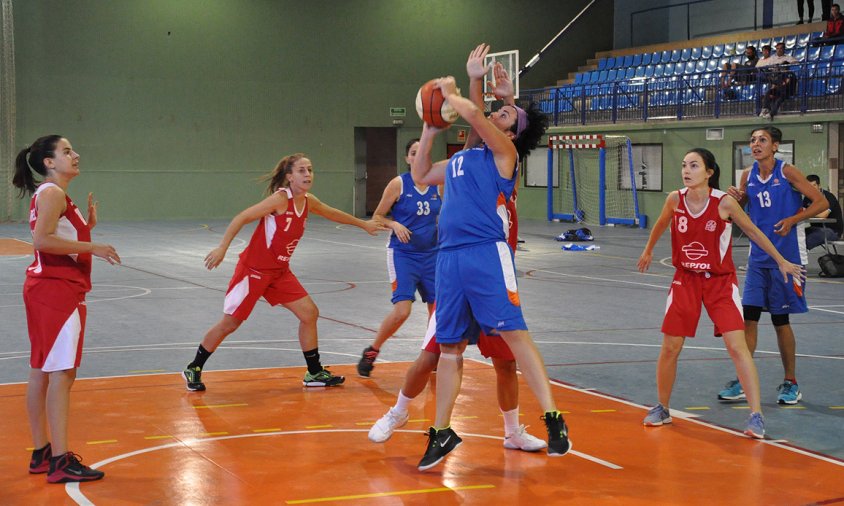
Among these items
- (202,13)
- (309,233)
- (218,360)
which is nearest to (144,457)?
(218,360)

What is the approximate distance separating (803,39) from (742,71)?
227cm

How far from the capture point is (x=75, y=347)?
5.37 m

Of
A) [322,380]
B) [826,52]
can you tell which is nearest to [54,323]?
[322,380]

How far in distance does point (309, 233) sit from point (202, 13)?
9.26 meters

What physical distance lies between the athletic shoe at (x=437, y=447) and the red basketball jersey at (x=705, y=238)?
2086mm

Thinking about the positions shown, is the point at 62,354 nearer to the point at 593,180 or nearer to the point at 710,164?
the point at 710,164

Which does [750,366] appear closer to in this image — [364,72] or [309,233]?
[309,233]

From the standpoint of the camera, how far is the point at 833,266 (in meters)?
15.7

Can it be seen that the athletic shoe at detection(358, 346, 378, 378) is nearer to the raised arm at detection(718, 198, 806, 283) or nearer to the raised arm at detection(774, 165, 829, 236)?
the raised arm at detection(718, 198, 806, 283)

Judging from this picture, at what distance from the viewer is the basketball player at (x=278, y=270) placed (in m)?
7.65

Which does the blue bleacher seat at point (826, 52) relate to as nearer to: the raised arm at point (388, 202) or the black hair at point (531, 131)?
the raised arm at point (388, 202)

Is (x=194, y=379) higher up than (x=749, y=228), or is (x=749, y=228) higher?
(x=749, y=228)

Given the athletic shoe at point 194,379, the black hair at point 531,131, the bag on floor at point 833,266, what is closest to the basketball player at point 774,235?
the black hair at point 531,131

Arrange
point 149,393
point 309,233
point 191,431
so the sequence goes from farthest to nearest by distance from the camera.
A: point 309,233
point 149,393
point 191,431
